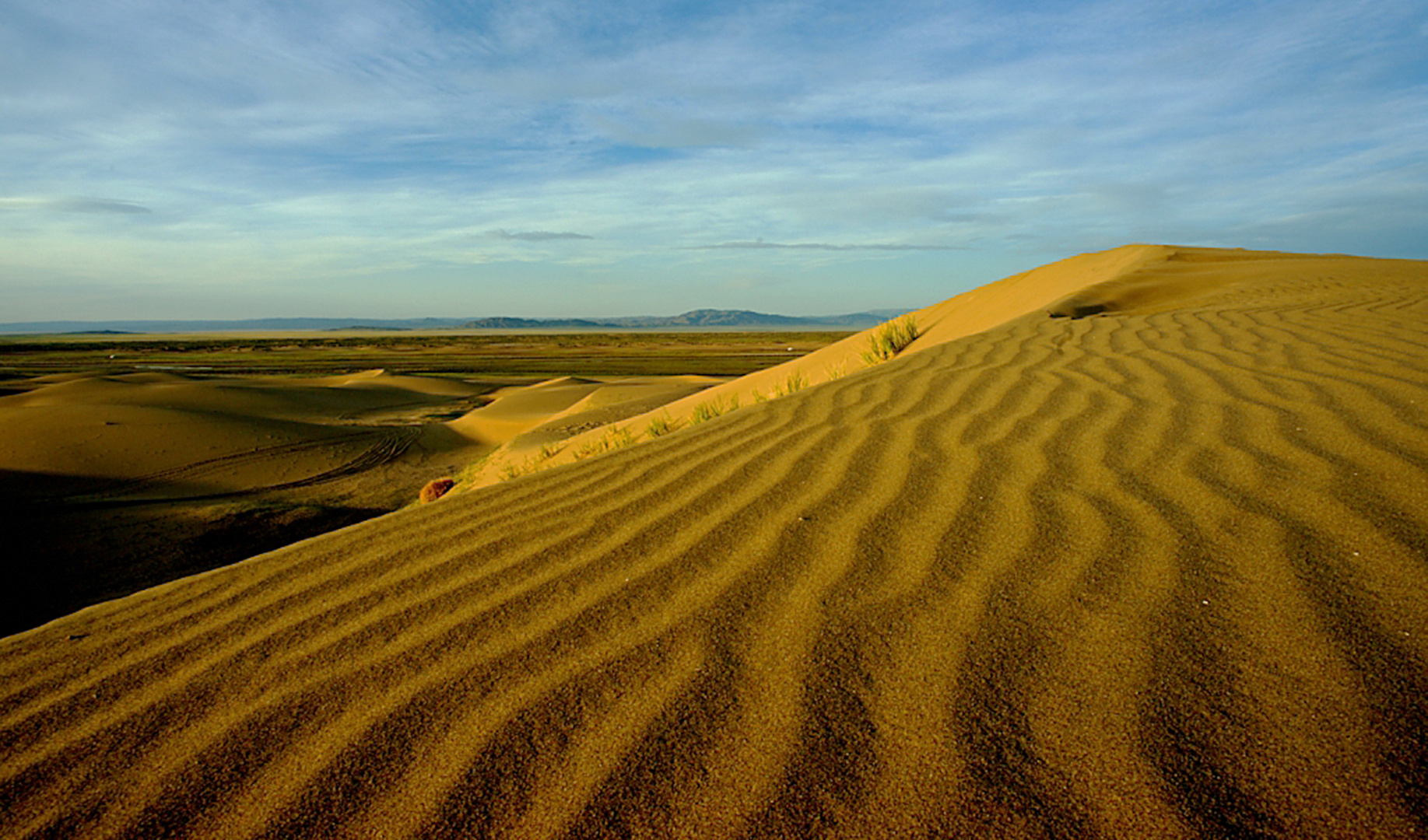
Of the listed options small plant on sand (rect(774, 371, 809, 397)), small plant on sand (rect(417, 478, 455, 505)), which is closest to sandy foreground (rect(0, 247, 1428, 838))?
small plant on sand (rect(774, 371, 809, 397))

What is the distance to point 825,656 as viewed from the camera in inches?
60.1

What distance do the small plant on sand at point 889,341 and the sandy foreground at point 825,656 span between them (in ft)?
12.0

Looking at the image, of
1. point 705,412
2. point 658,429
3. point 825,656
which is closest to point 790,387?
point 705,412

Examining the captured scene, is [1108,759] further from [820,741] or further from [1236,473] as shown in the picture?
[1236,473]

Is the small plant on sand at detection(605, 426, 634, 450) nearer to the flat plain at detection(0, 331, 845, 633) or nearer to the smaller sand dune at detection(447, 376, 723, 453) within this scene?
the smaller sand dune at detection(447, 376, 723, 453)

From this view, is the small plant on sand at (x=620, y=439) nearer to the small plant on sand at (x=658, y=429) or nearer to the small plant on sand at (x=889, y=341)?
the small plant on sand at (x=658, y=429)

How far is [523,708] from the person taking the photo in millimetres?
1442

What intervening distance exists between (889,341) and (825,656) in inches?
225

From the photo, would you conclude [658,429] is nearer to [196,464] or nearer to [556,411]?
[196,464]

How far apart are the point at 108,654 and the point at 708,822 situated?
5.78 feet

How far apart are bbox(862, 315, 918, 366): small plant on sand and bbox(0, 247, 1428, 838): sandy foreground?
12.0 feet

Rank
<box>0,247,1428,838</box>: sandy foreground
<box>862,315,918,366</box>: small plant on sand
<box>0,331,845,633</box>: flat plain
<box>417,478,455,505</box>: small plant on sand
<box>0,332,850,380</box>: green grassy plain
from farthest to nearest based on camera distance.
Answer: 1. <box>0,332,850,380</box>: green grassy plain
2. <box>862,315,918,366</box>: small plant on sand
3. <box>417,478,455,505</box>: small plant on sand
4. <box>0,331,845,633</box>: flat plain
5. <box>0,247,1428,838</box>: sandy foreground

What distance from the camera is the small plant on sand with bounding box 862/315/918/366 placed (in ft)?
21.4

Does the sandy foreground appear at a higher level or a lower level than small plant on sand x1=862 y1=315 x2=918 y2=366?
lower
